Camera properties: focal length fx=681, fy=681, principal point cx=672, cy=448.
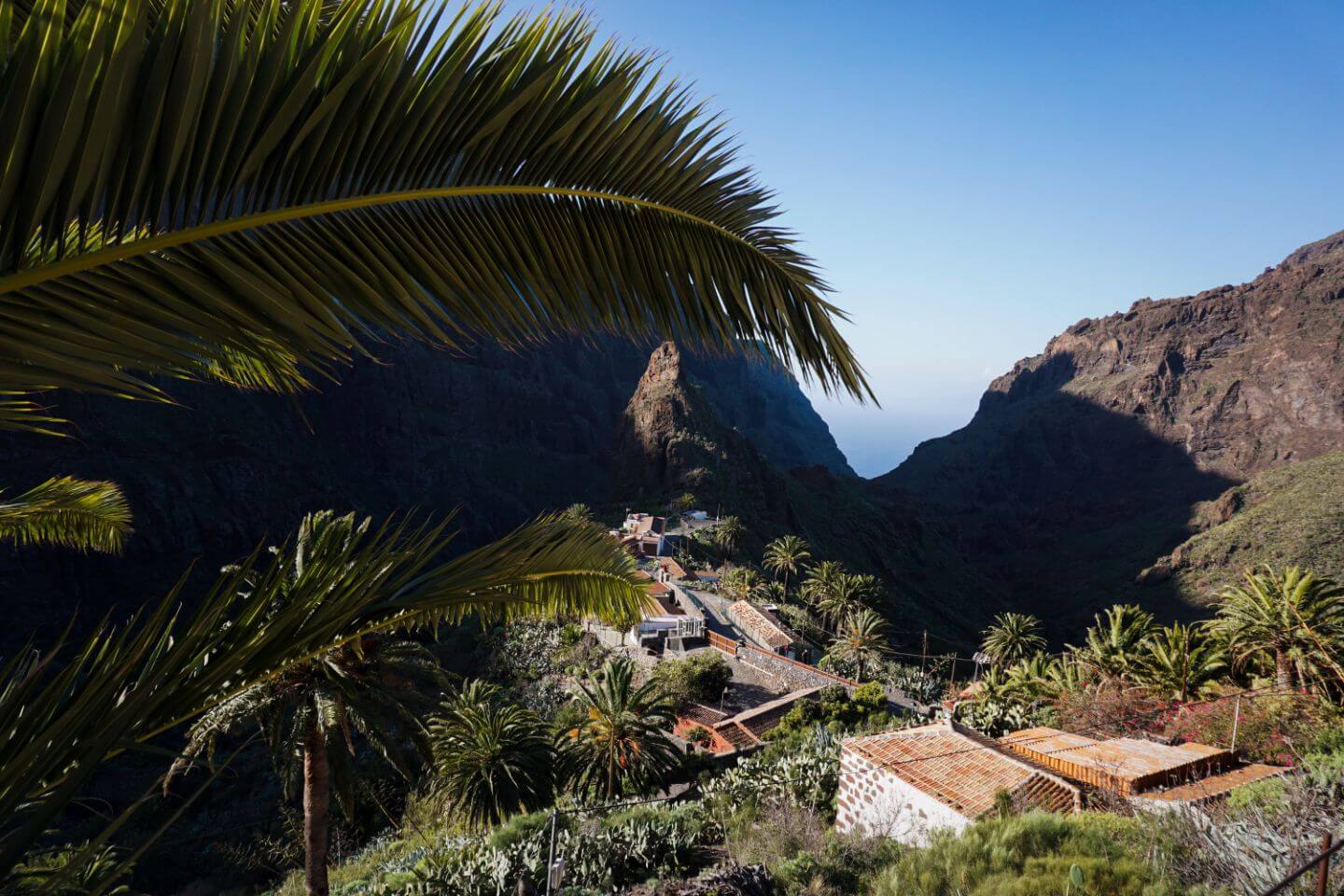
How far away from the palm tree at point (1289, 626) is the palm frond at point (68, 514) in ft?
71.4

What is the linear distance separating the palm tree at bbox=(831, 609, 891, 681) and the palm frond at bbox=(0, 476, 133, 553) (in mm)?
33225

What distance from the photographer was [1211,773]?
467 inches

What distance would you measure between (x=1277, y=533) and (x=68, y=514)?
80.7 m

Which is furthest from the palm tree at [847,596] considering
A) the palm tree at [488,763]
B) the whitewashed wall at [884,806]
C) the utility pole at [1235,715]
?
the whitewashed wall at [884,806]

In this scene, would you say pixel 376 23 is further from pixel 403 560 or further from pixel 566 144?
pixel 403 560

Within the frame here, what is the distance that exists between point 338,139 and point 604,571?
233 cm

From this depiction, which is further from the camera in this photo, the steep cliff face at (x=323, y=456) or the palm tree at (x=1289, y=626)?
the steep cliff face at (x=323, y=456)

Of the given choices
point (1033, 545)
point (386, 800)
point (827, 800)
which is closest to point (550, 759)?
point (827, 800)

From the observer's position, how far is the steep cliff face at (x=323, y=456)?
59594mm

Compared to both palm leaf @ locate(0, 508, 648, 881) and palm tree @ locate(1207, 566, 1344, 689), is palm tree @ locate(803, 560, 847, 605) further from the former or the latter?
palm leaf @ locate(0, 508, 648, 881)

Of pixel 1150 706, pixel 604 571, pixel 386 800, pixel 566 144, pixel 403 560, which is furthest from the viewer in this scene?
pixel 386 800

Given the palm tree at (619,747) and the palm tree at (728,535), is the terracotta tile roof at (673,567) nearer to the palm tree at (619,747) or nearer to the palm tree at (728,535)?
the palm tree at (728,535)

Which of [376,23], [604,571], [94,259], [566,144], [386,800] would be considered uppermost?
[376,23]

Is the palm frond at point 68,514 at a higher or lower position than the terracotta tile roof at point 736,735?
higher
